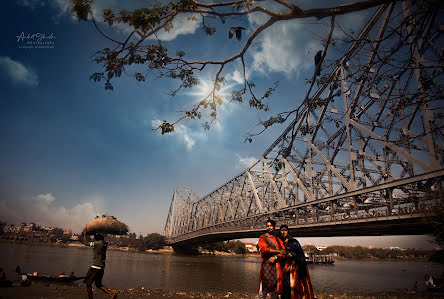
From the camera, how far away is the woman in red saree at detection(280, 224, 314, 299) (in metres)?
4.54

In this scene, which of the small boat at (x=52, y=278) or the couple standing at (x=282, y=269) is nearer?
the couple standing at (x=282, y=269)

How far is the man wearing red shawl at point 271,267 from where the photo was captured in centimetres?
439

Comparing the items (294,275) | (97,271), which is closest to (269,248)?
(294,275)

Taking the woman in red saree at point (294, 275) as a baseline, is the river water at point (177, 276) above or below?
below

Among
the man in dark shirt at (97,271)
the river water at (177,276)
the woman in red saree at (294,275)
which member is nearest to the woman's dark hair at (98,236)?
the man in dark shirt at (97,271)

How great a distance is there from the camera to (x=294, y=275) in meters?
4.64

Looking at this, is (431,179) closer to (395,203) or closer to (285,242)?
(395,203)

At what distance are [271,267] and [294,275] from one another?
533 millimetres

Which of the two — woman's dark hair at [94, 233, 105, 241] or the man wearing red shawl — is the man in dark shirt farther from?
the man wearing red shawl

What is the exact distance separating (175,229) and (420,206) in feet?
282

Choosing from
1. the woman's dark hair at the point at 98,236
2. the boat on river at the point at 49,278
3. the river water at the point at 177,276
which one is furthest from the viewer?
the river water at the point at 177,276

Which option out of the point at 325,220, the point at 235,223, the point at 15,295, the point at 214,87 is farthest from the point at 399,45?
the point at 235,223

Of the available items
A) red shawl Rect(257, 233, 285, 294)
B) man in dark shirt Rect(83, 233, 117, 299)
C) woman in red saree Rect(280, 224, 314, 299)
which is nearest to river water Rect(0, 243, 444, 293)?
man in dark shirt Rect(83, 233, 117, 299)

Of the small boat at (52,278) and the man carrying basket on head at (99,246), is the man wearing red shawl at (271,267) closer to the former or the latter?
the man carrying basket on head at (99,246)
